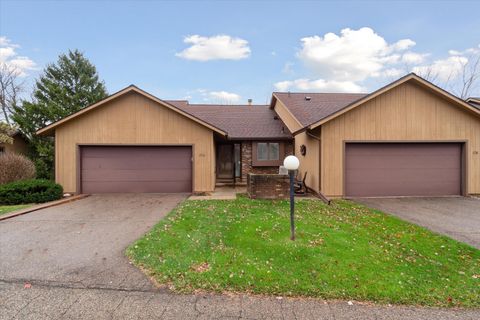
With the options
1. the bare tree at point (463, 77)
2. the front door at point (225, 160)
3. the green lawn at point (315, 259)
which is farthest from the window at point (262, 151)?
the bare tree at point (463, 77)

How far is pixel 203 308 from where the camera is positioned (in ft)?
9.57

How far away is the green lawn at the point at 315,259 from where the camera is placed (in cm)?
328

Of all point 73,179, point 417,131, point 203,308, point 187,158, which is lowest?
point 203,308

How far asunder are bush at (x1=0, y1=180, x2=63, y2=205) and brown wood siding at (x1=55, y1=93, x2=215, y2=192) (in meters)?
1.16

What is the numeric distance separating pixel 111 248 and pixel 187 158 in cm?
638

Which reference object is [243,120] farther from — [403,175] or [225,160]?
[403,175]

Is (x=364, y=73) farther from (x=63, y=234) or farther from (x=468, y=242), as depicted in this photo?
(x=63, y=234)

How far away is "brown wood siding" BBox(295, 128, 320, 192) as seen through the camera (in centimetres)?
1013

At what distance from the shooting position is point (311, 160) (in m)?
10.9

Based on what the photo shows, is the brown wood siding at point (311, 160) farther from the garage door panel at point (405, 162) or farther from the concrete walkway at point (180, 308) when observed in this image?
the concrete walkway at point (180, 308)

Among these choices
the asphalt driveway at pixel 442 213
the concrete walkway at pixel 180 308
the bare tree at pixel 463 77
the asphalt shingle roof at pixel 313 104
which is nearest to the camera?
the concrete walkway at pixel 180 308

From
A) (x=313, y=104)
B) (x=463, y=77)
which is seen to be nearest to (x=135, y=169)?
(x=313, y=104)

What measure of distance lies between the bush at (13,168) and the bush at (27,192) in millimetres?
2154

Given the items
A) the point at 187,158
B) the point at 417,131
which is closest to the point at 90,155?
the point at 187,158
